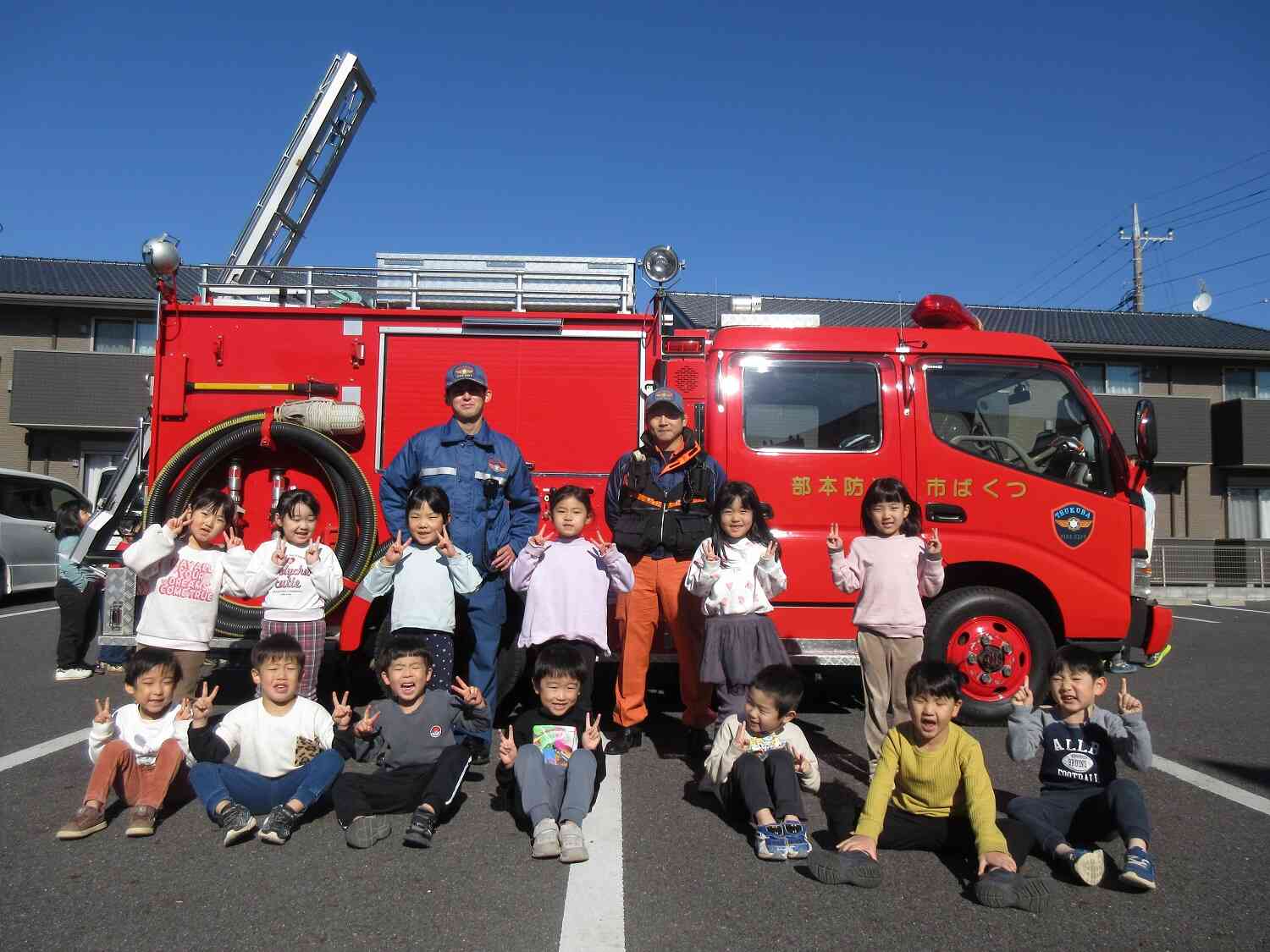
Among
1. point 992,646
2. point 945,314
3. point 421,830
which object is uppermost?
point 945,314

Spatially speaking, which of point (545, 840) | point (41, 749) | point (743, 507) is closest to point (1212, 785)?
point (743, 507)

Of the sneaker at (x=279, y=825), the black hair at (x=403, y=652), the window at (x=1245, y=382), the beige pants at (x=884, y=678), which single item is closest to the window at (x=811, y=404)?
the beige pants at (x=884, y=678)

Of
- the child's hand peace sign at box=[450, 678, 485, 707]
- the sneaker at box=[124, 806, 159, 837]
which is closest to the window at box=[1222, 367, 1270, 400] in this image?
the child's hand peace sign at box=[450, 678, 485, 707]

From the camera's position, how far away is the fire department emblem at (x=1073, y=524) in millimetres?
5281

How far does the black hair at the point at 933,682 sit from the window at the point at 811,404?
215 cm

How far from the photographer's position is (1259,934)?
107 inches

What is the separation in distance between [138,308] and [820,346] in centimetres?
1811

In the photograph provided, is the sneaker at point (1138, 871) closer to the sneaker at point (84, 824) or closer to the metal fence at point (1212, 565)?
the sneaker at point (84, 824)

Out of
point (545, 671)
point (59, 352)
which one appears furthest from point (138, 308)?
point (545, 671)

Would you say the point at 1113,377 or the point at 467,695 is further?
the point at 1113,377

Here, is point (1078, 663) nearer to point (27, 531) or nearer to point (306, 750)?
point (306, 750)

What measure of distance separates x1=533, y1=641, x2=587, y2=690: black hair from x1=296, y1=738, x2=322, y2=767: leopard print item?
0.93 metres

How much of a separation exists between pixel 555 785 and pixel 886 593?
1852 millimetres

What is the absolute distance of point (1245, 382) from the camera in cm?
2238
